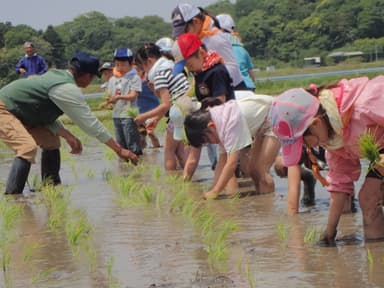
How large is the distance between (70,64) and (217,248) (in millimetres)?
3195

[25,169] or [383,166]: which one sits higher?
[383,166]

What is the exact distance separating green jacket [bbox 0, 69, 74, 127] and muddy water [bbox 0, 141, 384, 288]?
1206 millimetres

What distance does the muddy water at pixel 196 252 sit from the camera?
12.4 ft

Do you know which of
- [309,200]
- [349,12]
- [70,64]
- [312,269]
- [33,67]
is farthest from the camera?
[349,12]

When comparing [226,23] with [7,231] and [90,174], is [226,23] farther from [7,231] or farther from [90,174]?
[7,231]

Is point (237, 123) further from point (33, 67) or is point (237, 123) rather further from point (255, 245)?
Result: point (33, 67)

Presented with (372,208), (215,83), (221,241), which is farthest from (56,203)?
(372,208)

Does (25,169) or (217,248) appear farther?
(25,169)

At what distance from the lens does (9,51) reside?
4441cm

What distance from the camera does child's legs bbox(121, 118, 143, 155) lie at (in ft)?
32.5

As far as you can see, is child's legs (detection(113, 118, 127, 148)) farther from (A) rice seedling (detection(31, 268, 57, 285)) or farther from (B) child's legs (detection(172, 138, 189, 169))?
(A) rice seedling (detection(31, 268, 57, 285))

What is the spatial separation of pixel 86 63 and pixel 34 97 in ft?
1.78

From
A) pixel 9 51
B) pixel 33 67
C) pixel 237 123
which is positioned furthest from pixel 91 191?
pixel 9 51

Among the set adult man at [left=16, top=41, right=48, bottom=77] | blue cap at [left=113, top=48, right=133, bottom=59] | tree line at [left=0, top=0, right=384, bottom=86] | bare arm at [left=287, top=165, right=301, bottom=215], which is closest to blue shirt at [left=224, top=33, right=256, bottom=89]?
blue cap at [left=113, top=48, right=133, bottom=59]
